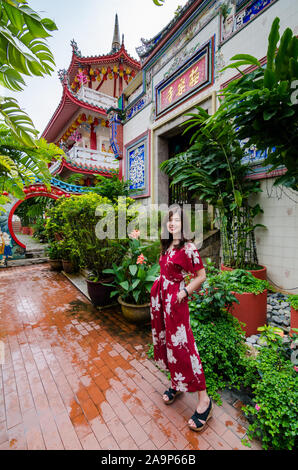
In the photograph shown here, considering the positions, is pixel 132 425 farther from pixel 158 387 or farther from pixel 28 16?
pixel 28 16

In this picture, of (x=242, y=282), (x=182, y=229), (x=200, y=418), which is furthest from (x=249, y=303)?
(x=182, y=229)

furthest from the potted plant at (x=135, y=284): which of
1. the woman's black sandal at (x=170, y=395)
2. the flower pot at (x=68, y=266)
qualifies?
the flower pot at (x=68, y=266)

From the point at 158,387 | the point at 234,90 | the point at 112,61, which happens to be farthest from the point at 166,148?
the point at 112,61

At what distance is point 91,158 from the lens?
10.3 meters

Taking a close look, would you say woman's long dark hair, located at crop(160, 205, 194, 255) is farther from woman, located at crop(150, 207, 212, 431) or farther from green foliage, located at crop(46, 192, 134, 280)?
green foliage, located at crop(46, 192, 134, 280)

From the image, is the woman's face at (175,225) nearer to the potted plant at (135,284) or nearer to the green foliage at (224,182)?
the potted plant at (135,284)

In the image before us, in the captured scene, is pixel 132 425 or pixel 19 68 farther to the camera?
pixel 132 425

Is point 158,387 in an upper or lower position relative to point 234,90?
lower

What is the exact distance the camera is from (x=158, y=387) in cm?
201

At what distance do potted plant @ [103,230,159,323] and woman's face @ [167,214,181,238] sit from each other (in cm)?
145

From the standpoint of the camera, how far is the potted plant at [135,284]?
10.1 ft

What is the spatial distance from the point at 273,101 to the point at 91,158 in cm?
985
